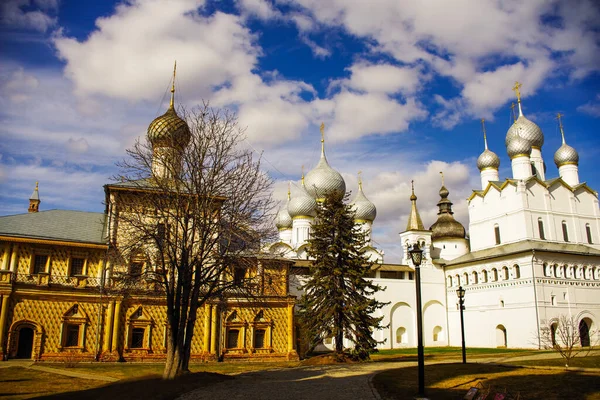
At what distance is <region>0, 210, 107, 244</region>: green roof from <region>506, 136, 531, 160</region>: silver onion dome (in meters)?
32.4

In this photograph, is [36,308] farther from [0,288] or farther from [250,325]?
[250,325]

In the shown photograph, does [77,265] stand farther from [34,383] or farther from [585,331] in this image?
[585,331]

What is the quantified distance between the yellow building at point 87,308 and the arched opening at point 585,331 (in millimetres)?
21305

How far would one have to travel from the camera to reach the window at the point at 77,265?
1004 inches

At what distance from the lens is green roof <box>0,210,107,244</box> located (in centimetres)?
2498

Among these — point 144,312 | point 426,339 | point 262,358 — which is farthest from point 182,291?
point 426,339

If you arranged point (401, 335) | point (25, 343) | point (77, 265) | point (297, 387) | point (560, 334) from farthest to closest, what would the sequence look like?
point (401, 335) → point (560, 334) → point (77, 265) → point (25, 343) → point (297, 387)

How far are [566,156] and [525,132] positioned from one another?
4327 millimetres

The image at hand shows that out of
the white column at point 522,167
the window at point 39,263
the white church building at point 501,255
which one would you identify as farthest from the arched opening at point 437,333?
the window at point 39,263

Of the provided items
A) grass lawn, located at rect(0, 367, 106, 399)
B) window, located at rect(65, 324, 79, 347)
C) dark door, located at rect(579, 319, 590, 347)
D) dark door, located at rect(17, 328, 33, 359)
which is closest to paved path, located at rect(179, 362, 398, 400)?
grass lawn, located at rect(0, 367, 106, 399)

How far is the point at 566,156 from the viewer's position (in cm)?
4281

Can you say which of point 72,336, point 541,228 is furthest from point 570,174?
point 72,336

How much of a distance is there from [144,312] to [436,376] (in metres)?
16.0

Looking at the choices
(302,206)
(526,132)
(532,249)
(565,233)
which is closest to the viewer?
(532,249)
